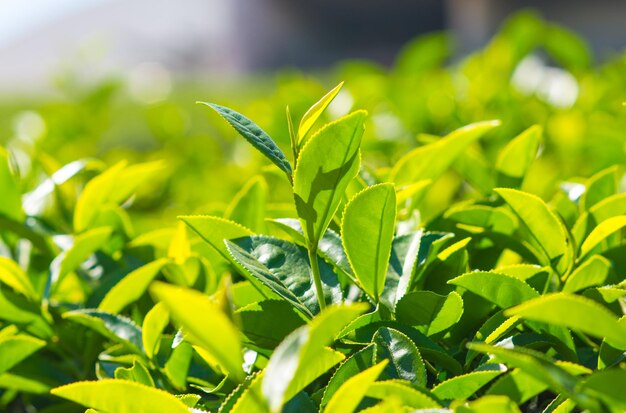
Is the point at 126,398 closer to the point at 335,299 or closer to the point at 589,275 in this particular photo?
the point at 335,299

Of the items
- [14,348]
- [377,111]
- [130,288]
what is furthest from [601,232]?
[377,111]

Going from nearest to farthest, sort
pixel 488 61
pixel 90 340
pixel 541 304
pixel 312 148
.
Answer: pixel 541 304, pixel 312 148, pixel 90 340, pixel 488 61

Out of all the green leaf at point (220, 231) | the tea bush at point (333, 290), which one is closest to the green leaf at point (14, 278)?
the tea bush at point (333, 290)

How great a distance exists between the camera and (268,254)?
2.96ft

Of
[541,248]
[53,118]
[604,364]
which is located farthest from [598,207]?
[53,118]

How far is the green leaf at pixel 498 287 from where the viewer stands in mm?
842

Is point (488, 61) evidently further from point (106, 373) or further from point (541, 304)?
point (541, 304)

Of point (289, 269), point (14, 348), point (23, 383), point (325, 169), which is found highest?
point (325, 169)

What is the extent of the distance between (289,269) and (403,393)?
23 centimetres

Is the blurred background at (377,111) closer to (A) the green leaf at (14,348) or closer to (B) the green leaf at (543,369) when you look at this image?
(A) the green leaf at (14,348)

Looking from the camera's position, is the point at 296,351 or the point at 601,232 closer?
the point at 296,351

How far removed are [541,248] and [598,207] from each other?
0.35ft

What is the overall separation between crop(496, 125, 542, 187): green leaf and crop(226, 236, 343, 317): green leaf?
0.37 m

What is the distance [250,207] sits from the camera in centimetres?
113
